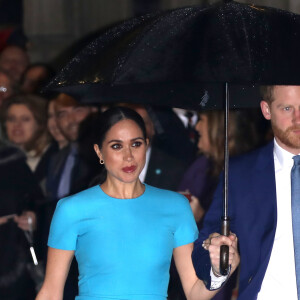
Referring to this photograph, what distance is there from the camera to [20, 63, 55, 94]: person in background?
40.3 feet

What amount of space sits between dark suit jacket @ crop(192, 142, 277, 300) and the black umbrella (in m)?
0.30

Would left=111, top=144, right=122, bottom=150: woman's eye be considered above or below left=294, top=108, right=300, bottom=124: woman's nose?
below

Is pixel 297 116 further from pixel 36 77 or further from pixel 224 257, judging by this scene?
pixel 36 77

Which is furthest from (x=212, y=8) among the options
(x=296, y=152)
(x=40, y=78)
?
(x=40, y=78)

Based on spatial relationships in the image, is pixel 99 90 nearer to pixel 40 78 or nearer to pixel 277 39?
pixel 277 39

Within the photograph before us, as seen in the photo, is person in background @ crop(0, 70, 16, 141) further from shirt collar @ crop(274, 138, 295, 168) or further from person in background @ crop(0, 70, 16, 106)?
shirt collar @ crop(274, 138, 295, 168)

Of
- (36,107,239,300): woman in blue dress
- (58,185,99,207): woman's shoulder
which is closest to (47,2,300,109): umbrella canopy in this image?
(36,107,239,300): woman in blue dress

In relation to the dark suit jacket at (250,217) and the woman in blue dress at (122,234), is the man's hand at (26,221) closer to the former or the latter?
the woman in blue dress at (122,234)

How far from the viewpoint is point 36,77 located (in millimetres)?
Result: 12328

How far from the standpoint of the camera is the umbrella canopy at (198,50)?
5.20m

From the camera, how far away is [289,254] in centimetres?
586

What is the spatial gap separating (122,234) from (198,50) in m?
1.28

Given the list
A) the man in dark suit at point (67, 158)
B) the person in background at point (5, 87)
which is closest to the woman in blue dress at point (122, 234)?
the man in dark suit at point (67, 158)

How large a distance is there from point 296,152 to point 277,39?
2.61 ft
